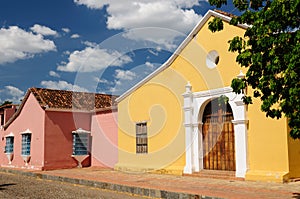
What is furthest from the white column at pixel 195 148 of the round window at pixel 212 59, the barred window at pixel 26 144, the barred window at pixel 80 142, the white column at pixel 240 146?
the barred window at pixel 26 144

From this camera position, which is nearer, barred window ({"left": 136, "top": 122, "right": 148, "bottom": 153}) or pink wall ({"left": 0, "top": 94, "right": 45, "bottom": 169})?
barred window ({"left": 136, "top": 122, "right": 148, "bottom": 153})

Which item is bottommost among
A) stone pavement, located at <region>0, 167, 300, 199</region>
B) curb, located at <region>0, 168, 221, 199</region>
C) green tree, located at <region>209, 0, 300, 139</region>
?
curb, located at <region>0, 168, 221, 199</region>

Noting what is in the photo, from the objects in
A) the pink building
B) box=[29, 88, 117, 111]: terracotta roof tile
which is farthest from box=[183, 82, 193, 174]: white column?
box=[29, 88, 117, 111]: terracotta roof tile

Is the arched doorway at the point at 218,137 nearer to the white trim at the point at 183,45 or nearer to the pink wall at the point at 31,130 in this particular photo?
the white trim at the point at 183,45

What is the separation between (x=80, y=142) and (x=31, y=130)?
2675 mm

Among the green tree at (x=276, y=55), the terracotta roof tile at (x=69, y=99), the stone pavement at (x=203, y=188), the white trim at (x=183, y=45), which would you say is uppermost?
the white trim at (x=183, y=45)

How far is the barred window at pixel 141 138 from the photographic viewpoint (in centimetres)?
1535

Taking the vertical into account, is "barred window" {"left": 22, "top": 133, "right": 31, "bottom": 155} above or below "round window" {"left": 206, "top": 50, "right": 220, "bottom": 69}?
below

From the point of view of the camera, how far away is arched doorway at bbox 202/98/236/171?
472 inches

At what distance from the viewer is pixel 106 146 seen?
18.3 metres

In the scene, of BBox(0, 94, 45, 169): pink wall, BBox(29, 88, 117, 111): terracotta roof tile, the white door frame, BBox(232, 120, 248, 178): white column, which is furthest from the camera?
BBox(29, 88, 117, 111): terracotta roof tile

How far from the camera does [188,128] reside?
13.1 m

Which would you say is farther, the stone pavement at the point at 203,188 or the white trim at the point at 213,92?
the white trim at the point at 213,92

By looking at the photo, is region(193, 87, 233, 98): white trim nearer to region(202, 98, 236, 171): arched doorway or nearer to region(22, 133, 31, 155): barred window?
region(202, 98, 236, 171): arched doorway
